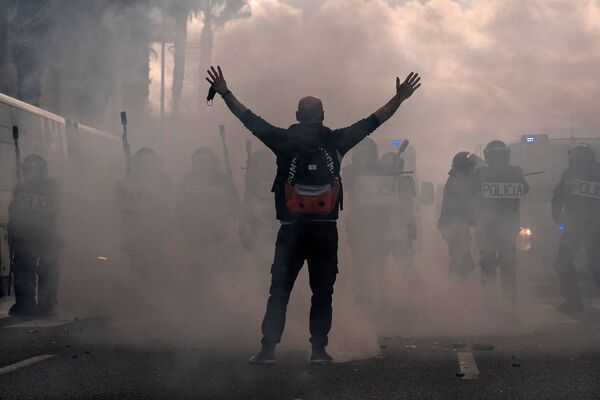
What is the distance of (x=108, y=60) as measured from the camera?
30.2m

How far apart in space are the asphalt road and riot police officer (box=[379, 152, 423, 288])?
11.3 ft

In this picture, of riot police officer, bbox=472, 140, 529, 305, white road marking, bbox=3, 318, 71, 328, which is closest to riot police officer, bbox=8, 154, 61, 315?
white road marking, bbox=3, 318, 71, 328

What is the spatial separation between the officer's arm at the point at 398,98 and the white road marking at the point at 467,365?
5.54ft

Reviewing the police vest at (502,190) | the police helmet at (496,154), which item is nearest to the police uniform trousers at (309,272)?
the police vest at (502,190)

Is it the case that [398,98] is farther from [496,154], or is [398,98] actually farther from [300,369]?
[496,154]

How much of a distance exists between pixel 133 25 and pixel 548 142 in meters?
11.3

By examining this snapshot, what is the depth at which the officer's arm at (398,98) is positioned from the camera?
7027 mm

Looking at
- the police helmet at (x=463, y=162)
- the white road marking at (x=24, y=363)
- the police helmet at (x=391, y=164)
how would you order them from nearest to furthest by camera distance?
the white road marking at (x=24, y=363)
the police helmet at (x=391, y=164)
the police helmet at (x=463, y=162)

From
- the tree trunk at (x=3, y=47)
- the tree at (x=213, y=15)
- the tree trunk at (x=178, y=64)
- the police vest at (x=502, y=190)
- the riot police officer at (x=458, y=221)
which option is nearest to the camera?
the police vest at (x=502, y=190)

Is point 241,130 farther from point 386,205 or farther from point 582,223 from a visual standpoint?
point 582,223

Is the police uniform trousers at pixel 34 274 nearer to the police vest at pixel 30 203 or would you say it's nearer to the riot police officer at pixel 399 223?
the police vest at pixel 30 203

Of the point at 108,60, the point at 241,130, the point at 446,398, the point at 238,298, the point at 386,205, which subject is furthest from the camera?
the point at 108,60

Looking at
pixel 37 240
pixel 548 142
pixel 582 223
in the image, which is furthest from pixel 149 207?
pixel 548 142

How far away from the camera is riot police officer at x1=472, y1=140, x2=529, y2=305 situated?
10.8 m
